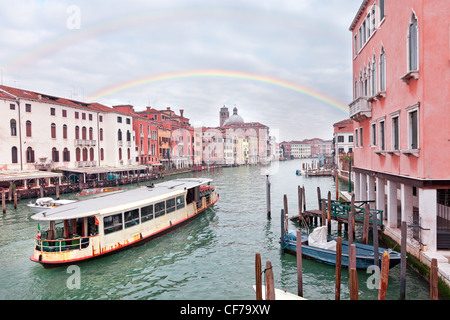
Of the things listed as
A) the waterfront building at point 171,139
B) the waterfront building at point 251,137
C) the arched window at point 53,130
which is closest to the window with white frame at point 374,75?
the arched window at point 53,130

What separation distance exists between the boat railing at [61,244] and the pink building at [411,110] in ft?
38.5

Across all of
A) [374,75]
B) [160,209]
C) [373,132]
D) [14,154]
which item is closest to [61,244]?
[160,209]

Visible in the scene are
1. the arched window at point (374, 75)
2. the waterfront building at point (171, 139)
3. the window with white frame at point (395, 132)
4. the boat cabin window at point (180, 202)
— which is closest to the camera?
the window with white frame at point (395, 132)

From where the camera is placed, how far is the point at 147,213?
51.7 feet

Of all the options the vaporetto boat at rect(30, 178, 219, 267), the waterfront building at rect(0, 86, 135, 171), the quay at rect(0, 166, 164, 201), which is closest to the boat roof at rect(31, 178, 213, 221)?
the vaporetto boat at rect(30, 178, 219, 267)

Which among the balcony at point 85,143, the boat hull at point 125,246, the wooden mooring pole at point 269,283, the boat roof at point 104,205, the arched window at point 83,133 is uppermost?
the arched window at point 83,133

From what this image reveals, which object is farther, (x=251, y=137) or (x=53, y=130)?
(x=251, y=137)

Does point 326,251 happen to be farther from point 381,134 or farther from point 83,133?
point 83,133

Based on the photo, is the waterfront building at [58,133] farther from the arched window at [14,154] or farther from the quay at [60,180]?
the quay at [60,180]

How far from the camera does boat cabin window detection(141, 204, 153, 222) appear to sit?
15.4 metres

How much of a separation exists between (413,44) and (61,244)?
14.0 meters

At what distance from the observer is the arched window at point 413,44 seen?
34.5 feet
